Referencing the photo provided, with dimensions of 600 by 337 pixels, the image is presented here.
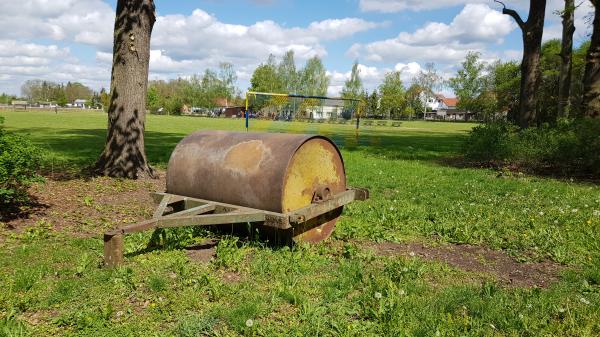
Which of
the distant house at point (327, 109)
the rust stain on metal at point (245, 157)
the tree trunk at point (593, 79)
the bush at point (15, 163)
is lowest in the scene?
the bush at point (15, 163)

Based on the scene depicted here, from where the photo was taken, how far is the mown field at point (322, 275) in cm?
360

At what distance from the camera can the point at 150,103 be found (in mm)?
110125

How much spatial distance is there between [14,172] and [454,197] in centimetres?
763

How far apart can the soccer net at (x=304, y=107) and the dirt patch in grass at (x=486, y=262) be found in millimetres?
16220

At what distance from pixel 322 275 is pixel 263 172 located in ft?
4.41

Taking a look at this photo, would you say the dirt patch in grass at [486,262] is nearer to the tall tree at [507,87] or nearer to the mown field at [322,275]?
the mown field at [322,275]

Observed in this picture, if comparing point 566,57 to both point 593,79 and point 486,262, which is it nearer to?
point 593,79

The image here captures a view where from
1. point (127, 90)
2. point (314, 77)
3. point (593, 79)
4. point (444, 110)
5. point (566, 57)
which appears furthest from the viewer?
point (444, 110)

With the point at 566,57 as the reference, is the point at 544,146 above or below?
below

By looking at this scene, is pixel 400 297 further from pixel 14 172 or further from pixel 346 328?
pixel 14 172

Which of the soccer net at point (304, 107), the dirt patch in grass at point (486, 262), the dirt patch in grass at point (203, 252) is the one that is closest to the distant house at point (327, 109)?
the soccer net at point (304, 107)

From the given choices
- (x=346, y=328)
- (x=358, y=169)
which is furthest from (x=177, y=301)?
(x=358, y=169)

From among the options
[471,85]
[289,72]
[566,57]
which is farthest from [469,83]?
[566,57]

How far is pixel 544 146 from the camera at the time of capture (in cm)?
1342
